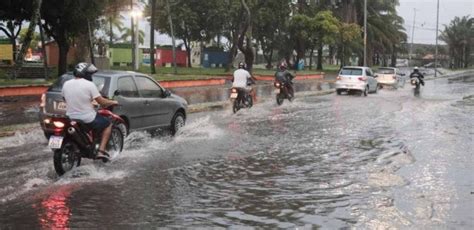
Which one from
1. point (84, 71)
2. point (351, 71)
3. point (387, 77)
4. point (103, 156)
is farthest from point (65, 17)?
point (103, 156)

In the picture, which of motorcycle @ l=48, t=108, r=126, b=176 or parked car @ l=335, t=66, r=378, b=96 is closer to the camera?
motorcycle @ l=48, t=108, r=126, b=176

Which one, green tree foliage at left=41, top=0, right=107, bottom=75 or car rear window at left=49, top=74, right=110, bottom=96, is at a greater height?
green tree foliage at left=41, top=0, right=107, bottom=75

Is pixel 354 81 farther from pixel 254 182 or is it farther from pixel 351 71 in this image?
pixel 254 182

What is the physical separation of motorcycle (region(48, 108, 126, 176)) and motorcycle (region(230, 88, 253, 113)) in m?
9.68

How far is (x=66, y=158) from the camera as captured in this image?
28.6ft

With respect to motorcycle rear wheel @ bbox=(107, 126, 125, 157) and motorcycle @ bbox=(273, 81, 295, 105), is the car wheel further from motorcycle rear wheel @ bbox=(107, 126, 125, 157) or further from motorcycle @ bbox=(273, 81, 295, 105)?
motorcycle @ bbox=(273, 81, 295, 105)

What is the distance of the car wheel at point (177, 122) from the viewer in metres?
13.4

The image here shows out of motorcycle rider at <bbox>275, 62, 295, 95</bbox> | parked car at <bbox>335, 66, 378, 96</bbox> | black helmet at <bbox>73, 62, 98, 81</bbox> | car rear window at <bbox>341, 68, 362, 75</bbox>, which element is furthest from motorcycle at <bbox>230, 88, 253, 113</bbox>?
car rear window at <bbox>341, 68, 362, 75</bbox>

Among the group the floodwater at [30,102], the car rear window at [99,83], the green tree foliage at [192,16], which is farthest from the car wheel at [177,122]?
the green tree foliage at [192,16]

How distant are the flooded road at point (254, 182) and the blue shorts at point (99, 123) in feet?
2.04

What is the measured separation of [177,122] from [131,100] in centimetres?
219

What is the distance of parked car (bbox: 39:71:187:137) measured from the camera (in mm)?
11211

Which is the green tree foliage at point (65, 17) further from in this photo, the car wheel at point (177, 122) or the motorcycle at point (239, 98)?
the car wheel at point (177, 122)

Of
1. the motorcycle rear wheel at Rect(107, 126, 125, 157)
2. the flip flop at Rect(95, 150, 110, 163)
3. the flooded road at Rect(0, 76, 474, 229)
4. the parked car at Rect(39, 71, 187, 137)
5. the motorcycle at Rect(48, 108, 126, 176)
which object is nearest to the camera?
the flooded road at Rect(0, 76, 474, 229)
